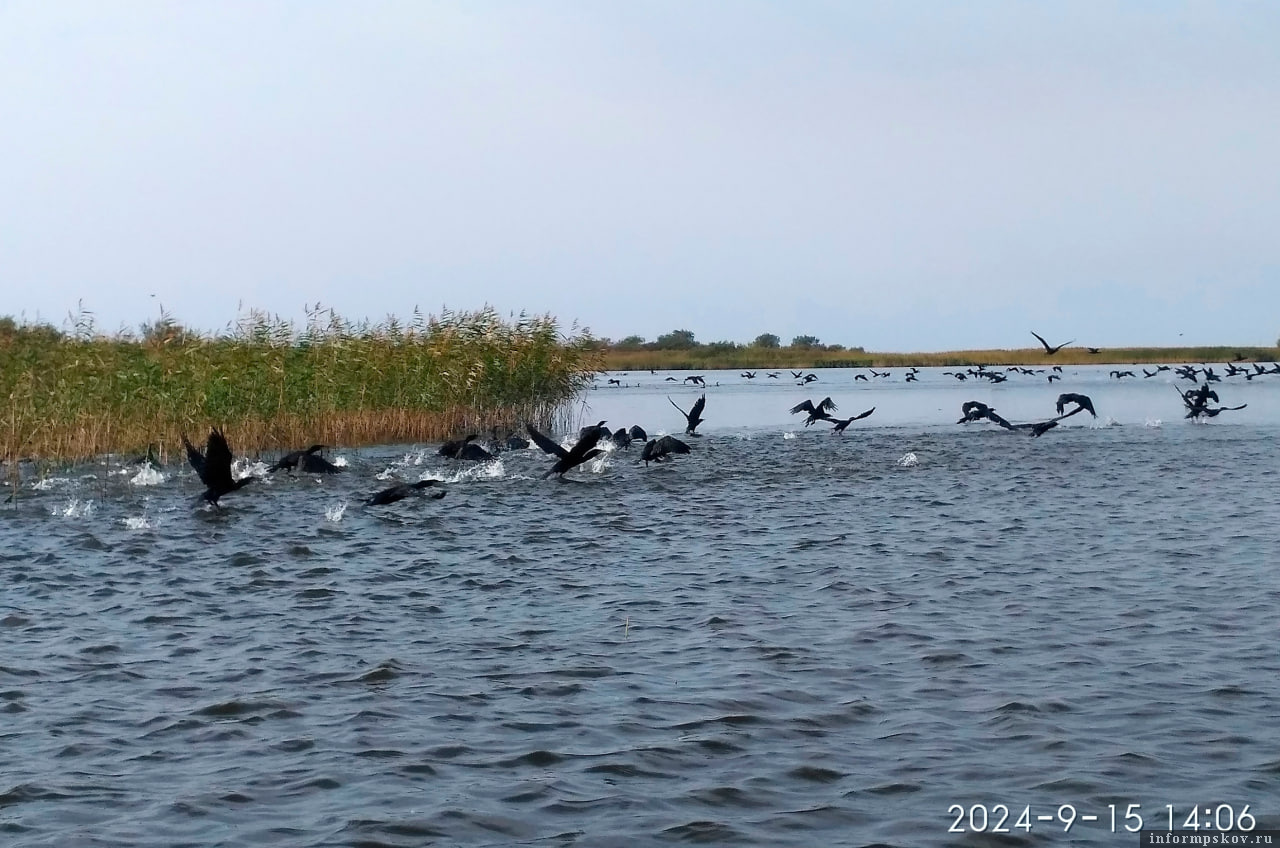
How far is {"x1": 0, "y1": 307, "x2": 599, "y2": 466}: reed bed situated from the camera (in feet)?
67.1

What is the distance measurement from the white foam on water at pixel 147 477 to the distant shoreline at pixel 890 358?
6029 cm

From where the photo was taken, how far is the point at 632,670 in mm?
7277

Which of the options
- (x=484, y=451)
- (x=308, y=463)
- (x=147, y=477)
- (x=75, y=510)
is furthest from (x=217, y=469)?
(x=484, y=451)

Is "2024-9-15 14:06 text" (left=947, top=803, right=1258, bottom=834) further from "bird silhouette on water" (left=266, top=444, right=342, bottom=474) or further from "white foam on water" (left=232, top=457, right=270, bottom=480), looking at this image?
"white foam on water" (left=232, top=457, right=270, bottom=480)

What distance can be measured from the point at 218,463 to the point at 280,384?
9.05 metres

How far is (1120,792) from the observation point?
16.8 ft

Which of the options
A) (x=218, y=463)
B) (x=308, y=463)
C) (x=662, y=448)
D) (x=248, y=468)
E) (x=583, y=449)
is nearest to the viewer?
(x=218, y=463)

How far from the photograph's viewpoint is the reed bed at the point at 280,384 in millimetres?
20438

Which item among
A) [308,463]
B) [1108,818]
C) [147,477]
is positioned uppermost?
[308,463]

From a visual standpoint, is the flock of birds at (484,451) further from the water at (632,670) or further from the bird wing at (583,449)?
the water at (632,670)

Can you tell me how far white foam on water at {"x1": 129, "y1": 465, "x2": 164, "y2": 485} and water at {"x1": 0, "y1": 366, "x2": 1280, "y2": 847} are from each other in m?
2.41

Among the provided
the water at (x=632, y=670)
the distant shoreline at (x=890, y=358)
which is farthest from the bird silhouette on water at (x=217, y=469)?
the distant shoreline at (x=890, y=358)

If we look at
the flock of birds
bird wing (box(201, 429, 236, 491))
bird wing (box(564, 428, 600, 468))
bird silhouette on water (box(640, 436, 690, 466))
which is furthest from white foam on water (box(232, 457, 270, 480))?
bird silhouette on water (box(640, 436, 690, 466))

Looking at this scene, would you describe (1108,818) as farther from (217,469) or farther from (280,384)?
(280,384)
